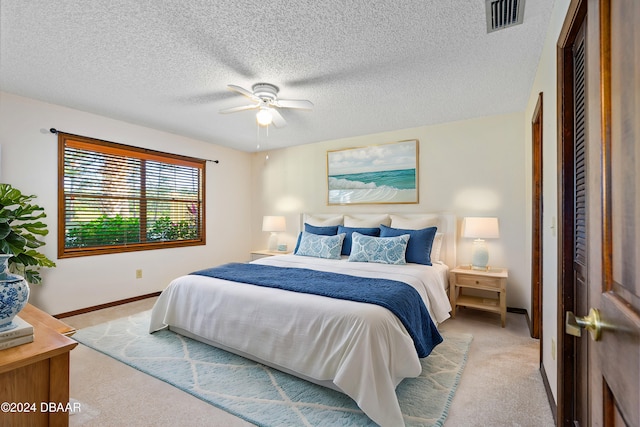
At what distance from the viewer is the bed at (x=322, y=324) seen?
5.97ft

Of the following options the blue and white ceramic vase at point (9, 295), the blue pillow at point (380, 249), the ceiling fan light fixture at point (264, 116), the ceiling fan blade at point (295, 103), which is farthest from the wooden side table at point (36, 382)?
the blue pillow at point (380, 249)

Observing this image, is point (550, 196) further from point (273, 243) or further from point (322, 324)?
point (273, 243)

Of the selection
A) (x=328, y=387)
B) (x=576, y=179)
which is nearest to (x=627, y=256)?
(x=576, y=179)

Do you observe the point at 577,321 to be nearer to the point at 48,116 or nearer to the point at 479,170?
the point at 479,170

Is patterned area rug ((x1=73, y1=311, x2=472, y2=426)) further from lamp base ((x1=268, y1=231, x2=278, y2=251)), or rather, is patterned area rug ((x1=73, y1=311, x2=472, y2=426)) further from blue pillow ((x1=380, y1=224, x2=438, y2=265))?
lamp base ((x1=268, y1=231, x2=278, y2=251))

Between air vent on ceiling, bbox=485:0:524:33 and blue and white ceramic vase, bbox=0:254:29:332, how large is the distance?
2719mm

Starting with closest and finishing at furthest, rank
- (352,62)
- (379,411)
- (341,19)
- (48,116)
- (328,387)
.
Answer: (379,411), (341,19), (328,387), (352,62), (48,116)

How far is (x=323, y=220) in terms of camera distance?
4.78 meters

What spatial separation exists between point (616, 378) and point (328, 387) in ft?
5.83

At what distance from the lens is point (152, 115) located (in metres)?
3.72

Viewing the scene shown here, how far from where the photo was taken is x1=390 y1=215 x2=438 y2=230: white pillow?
383 cm

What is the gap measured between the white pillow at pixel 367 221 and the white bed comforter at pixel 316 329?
4.08 feet

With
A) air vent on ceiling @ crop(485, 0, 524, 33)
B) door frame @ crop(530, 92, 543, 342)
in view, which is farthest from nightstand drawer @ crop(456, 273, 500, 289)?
air vent on ceiling @ crop(485, 0, 524, 33)

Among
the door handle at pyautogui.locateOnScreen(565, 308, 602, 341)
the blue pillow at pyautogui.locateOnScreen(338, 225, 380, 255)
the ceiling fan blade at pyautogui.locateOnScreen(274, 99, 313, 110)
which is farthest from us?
the blue pillow at pyautogui.locateOnScreen(338, 225, 380, 255)
